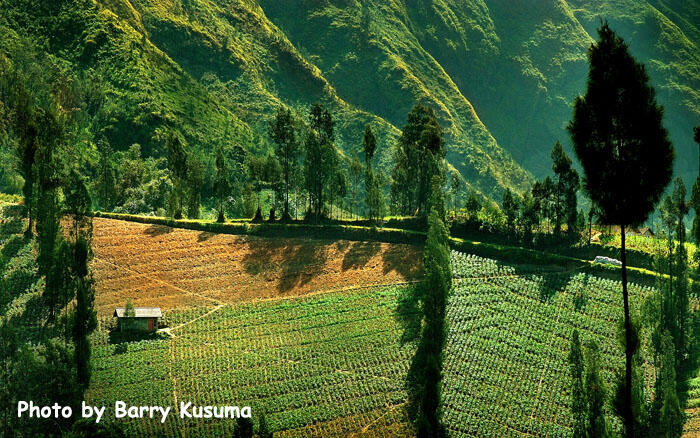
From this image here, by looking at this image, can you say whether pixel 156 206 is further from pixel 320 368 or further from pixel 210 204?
pixel 320 368

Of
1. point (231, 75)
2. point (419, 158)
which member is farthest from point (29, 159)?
Answer: point (231, 75)

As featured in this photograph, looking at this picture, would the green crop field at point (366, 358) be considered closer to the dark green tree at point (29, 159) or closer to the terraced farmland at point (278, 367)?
the terraced farmland at point (278, 367)

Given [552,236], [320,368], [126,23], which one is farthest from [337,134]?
[320,368]

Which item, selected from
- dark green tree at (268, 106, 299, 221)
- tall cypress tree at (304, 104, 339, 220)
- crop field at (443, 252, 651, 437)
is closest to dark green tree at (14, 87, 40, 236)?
dark green tree at (268, 106, 299, 221)

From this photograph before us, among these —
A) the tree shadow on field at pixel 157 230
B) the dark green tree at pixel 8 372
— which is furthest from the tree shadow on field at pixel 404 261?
the dark green tree at pixel 8 372

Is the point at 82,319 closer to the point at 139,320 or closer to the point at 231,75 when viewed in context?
the point at 139,320

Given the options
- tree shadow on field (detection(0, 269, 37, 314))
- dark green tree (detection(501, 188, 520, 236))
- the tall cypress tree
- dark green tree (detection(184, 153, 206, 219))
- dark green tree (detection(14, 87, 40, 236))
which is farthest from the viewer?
dark green tree (detection(184, 153, 206, 219))

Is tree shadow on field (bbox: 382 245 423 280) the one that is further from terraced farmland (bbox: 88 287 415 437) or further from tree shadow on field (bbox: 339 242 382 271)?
terraced farmland (bbox: 88 287 415 437)
